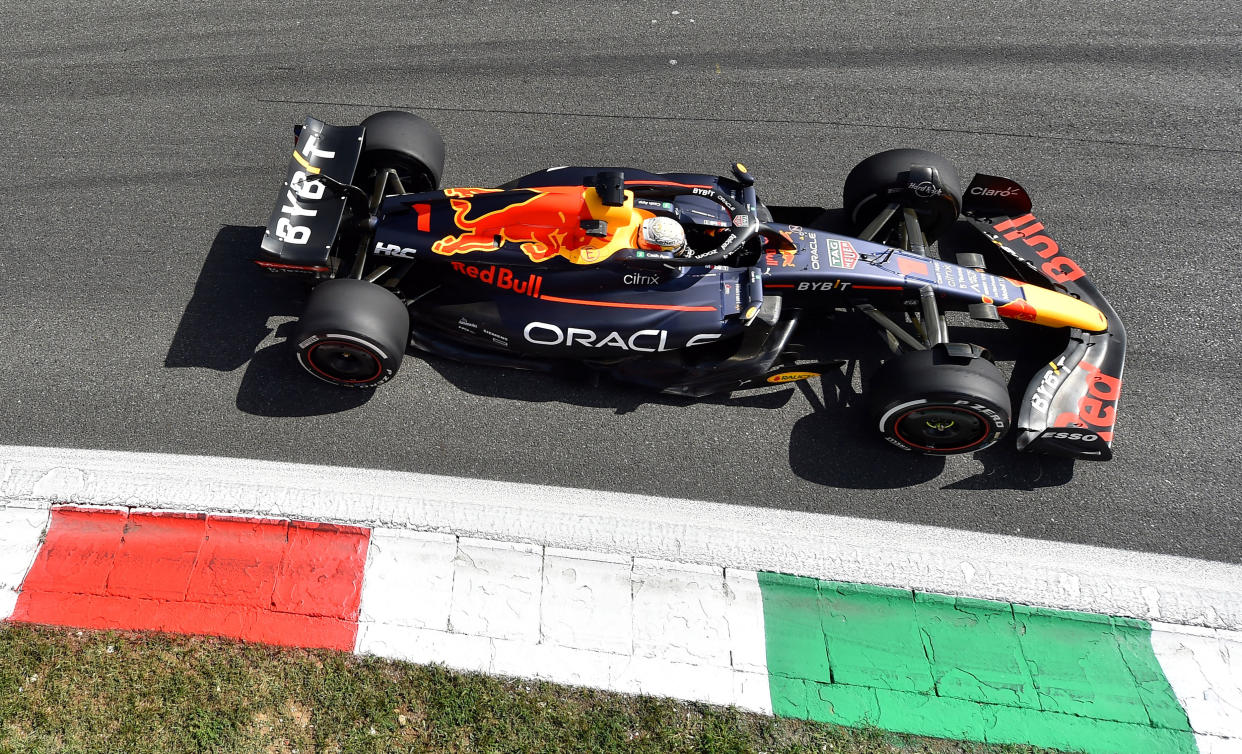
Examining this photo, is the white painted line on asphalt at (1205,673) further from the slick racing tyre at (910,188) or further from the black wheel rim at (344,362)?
the black wheel rim at (344,362)

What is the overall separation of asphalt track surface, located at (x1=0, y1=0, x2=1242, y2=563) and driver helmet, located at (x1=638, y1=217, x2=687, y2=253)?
4.19 feet

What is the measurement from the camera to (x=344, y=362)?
17.9 ft

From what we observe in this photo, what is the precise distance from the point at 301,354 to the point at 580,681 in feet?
9.85

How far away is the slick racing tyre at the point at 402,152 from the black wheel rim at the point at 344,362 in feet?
5.33

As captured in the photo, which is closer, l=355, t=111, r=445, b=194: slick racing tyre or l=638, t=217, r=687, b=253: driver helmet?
l=638, t=217, r=687, b=253: driver helmet

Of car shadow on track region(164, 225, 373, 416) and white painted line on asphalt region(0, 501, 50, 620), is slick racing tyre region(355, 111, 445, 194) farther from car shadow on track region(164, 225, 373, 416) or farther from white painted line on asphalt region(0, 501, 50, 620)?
white painted line on asphalt region(0, 501, 50, 620)

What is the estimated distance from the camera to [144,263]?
21.4 feet

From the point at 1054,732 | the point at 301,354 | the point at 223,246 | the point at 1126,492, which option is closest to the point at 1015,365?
the point at 1126,492

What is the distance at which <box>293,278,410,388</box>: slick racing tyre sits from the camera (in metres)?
5.10

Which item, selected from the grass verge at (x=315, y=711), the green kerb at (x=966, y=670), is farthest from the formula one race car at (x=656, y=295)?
the grass verge at (x=315, y=711)

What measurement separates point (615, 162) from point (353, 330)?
334cm

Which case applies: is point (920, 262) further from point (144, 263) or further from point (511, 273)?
point (144, 263)

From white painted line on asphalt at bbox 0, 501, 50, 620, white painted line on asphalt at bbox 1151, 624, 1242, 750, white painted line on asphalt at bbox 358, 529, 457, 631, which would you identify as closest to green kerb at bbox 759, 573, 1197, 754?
white painted line on asphalt at bbox 1151, 624, 1242, 750

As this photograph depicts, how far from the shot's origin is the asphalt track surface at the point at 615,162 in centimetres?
565
